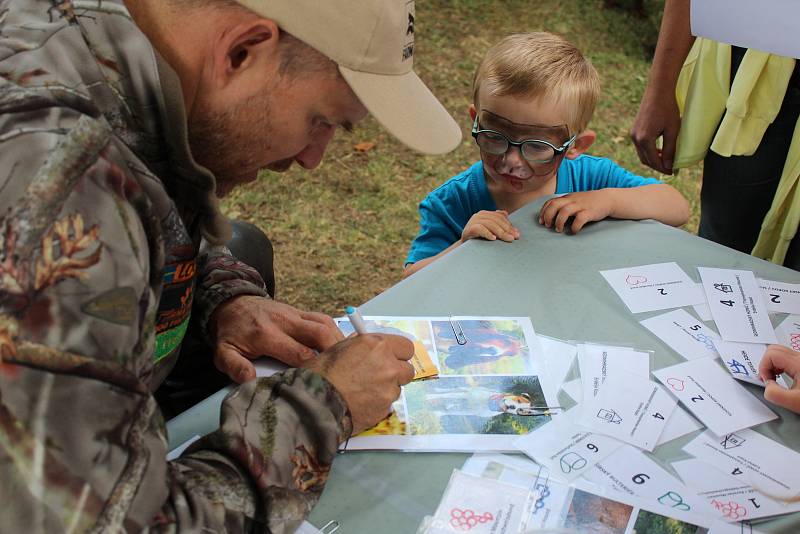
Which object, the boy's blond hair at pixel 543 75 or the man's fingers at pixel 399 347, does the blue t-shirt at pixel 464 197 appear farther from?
the man's fingers at pixel 399 347

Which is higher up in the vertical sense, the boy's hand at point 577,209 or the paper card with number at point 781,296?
the boy's hand at point 577,209

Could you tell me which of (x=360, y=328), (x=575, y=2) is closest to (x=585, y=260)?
(x=360, y=328)

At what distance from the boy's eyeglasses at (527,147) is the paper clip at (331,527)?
1.04 m

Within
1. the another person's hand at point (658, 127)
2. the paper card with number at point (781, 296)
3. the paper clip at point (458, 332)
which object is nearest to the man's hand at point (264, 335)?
the paper clip at point (458, 332)

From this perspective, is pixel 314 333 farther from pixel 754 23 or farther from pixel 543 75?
pixel 754 23

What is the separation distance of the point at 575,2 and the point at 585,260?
439cm

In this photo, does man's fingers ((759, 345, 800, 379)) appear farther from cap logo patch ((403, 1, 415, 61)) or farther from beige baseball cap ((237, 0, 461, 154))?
cap logo patch ((403, 1, 415, 61))

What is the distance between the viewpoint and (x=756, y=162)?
2006mm

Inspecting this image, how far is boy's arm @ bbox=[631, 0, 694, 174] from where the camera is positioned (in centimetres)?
209

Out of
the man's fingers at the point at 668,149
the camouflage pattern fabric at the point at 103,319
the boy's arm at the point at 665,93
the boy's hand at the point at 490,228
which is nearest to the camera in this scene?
the camouflage pattern fabric at the point at 103,319

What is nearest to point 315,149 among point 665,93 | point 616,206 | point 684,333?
point 684,333

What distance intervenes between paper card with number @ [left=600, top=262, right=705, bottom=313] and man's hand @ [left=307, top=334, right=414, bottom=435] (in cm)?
59

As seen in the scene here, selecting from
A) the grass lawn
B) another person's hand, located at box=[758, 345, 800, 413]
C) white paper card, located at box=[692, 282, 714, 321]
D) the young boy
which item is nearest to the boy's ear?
the young boy

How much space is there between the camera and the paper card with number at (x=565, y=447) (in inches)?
44.0
